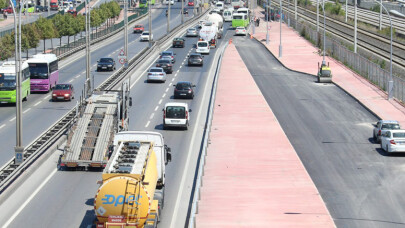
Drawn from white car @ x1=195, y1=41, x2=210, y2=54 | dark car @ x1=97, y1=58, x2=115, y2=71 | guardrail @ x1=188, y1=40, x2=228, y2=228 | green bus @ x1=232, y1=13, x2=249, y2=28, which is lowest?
guardrail @ x1=188, y1=40, x2=228, y2=228

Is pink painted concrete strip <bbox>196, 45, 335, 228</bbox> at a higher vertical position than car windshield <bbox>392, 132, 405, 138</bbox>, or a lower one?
lower

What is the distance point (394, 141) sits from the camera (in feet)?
152

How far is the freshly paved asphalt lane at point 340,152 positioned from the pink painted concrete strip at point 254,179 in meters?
1.09

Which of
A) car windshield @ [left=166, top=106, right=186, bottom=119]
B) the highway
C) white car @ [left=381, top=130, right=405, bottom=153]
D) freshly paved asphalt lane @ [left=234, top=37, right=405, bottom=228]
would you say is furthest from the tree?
white car @ [left=381, top=130, right=405, bottom=153]

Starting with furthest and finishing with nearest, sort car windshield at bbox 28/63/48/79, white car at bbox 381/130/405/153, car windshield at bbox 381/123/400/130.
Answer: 1. car windshield at bbox 28/63/48/79
2. car windshield at bbox 381/123/400/130
3. white car at bbox 381/130/405/153

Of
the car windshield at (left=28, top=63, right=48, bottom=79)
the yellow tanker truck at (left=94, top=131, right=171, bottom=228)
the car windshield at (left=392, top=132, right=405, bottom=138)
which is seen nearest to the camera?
the yellow tanker truck at (left=94, top=131, right=171, bottom=228)

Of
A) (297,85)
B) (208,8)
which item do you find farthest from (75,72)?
(208,8)

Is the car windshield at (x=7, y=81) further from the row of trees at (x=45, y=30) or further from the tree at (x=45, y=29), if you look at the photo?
the tree at (x=45, y=29)

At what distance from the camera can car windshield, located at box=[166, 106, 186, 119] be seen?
52.2 metres

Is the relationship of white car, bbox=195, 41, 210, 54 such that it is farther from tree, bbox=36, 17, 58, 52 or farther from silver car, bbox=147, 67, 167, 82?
silver car, bbox=147, 67, 167, 82

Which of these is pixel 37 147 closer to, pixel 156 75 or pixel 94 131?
pixel 94 131

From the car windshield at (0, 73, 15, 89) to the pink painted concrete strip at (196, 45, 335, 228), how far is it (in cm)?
1537

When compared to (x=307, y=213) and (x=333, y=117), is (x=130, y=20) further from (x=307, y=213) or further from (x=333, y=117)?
(x=307, y=213)

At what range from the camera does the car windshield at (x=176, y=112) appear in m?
52.2
